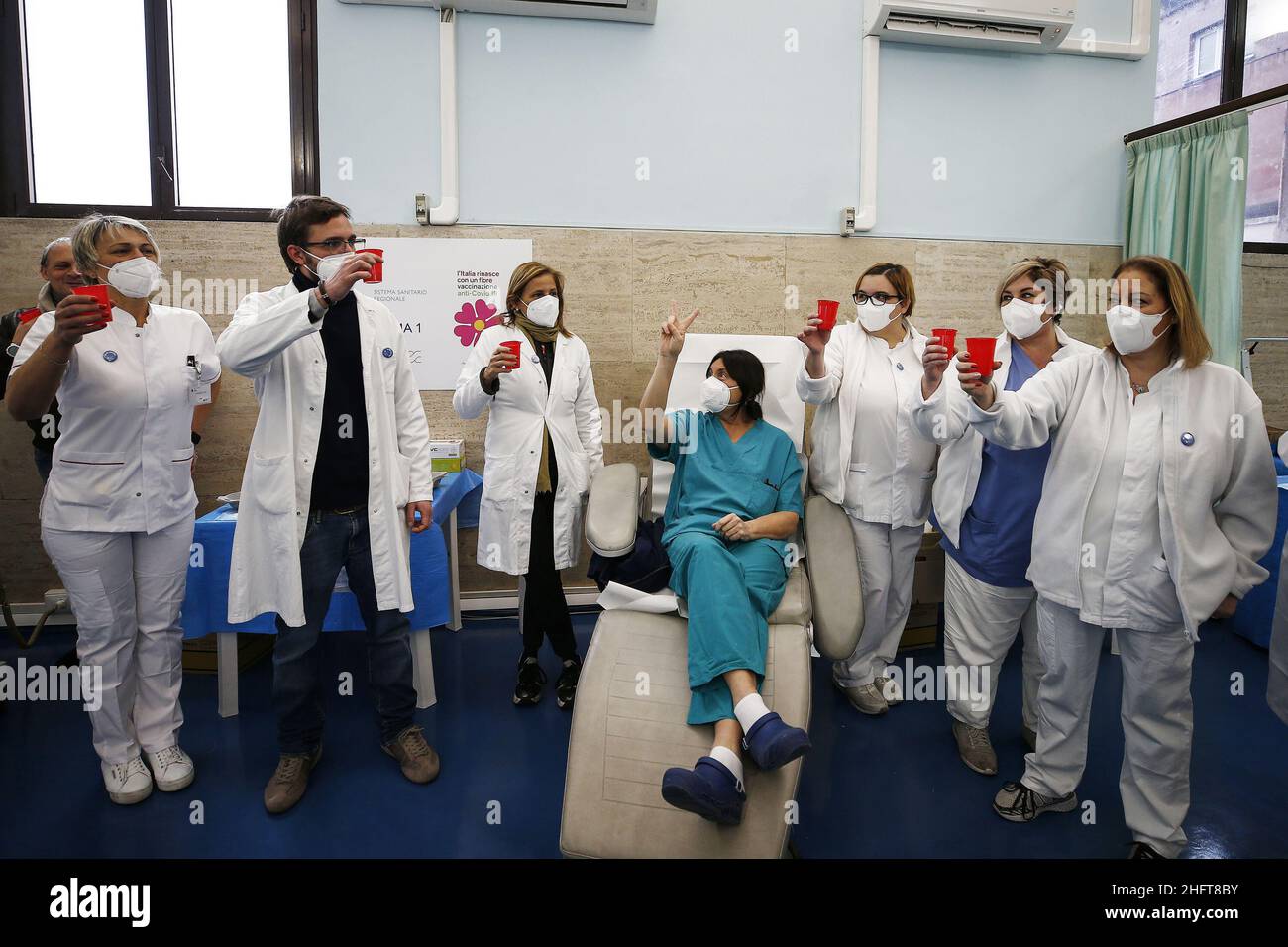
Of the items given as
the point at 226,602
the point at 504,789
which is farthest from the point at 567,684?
the point at 226,602

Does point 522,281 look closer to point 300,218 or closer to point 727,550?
point 300,218

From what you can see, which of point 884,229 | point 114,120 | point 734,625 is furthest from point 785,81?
point 114,120

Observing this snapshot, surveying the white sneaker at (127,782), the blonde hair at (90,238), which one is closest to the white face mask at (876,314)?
the blonde hair at (90,238)

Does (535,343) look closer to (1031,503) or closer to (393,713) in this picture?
(393,713)

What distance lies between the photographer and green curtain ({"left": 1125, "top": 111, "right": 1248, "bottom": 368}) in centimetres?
326

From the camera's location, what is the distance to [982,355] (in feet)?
5.64

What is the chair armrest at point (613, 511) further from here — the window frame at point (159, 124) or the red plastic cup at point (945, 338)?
the window frame at point (159, 124)

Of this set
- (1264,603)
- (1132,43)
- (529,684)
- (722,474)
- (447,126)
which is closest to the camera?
(722,474)

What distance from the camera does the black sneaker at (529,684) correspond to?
2.67 metres

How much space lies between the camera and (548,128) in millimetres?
3406

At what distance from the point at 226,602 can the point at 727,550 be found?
5.77ft

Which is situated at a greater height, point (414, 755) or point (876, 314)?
point (876, 314)

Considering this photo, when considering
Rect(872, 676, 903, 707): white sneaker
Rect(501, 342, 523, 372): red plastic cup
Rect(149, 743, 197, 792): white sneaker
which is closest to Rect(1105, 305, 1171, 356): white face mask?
Rect(872, 676, 903, 707): white sneaker
